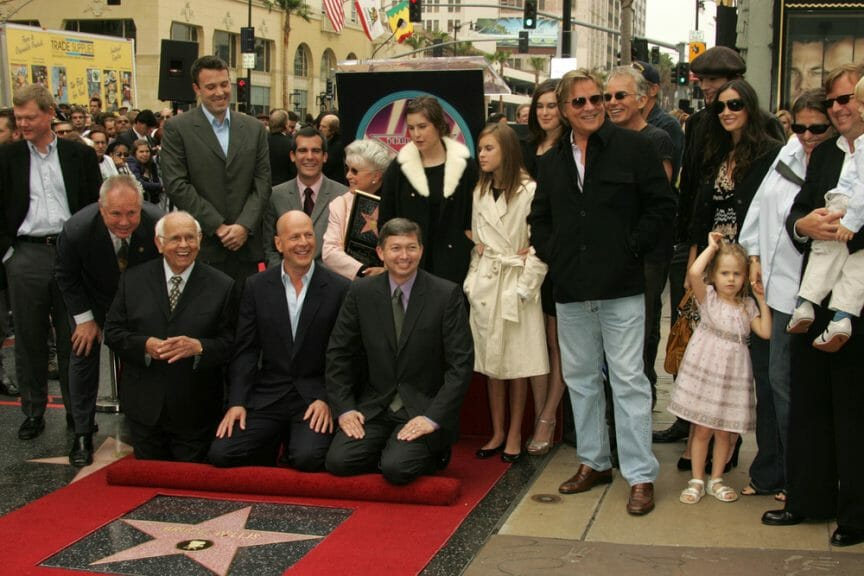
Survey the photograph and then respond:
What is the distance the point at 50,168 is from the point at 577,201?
3538mm

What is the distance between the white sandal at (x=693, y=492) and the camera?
206 inches

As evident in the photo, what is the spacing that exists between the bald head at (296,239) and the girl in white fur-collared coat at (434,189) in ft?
2.01

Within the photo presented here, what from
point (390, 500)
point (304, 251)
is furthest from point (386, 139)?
point (390, 500)

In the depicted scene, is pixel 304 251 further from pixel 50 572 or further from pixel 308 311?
pixel 50 572

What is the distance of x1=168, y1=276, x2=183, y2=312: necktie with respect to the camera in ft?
19.4

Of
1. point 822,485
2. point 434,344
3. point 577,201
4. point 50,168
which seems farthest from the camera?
point 50,168

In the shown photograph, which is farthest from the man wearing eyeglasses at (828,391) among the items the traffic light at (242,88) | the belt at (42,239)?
the traffic light at (242,88)

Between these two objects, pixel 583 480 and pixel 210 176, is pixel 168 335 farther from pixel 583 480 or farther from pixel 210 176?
pixel 583 480

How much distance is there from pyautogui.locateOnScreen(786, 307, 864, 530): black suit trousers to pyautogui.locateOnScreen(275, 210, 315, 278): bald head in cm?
264

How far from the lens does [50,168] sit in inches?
263

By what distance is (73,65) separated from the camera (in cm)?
2058

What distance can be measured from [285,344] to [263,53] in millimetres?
52270

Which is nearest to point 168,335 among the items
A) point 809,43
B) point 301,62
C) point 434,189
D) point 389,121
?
point 434,189

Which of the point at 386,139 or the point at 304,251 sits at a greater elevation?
the point at 386,139
